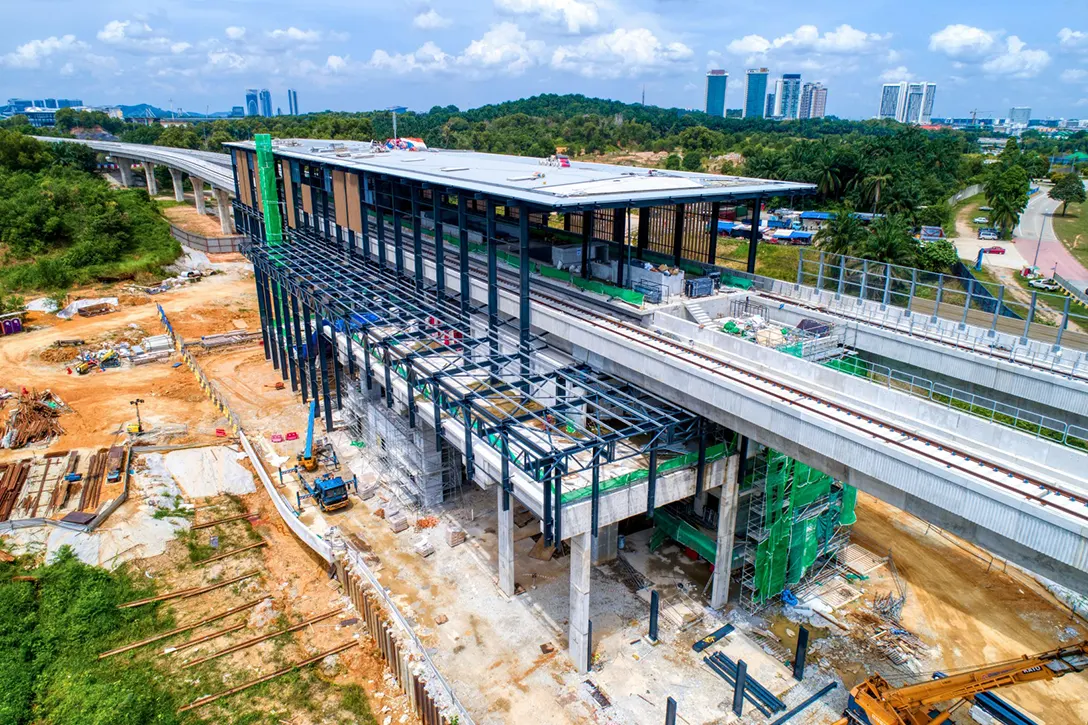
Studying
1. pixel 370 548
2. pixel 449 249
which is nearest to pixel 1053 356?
pixel 370 548

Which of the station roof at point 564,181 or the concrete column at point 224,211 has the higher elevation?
the station roof at point 564,181

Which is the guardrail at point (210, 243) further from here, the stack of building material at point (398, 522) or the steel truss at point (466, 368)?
the stack of building material at point (398, 522)

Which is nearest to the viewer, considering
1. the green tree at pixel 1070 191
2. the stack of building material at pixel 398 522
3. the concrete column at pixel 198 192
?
the stack of building material at pixel 398 522

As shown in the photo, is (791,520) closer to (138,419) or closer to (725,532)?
(725,532)

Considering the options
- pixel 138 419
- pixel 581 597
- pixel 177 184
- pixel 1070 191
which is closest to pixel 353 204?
pixel 138 419

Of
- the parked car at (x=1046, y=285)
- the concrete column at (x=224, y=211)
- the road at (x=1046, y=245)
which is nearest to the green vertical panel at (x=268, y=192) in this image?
the concrete column at (x=224, y=211)

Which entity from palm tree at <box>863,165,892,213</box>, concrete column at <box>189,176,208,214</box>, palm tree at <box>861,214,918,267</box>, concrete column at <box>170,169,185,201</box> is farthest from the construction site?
concrete column at <box>170,169,185,201</box>
